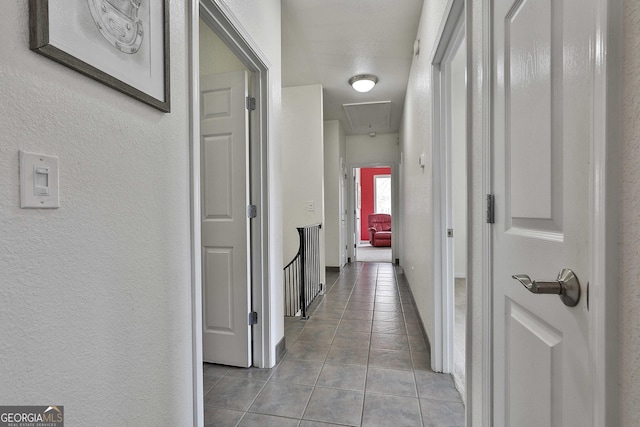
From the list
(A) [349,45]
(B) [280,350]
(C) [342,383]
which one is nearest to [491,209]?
(C) [342,383]

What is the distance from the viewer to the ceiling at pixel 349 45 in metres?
2.55

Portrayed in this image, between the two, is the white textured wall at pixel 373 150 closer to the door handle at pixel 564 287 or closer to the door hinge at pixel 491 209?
the door hinge at pixel 491 209

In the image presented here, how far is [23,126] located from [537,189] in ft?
4.00

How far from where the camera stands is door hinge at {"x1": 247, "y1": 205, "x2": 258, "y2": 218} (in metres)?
2.09

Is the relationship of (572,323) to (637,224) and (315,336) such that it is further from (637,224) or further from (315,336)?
(315,336)

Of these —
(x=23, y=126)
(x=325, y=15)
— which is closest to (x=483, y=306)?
(x=23, y=126)

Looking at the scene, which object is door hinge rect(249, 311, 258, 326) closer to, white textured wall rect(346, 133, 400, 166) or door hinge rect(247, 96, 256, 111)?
door hinge rect(247, 96, 256, 111)

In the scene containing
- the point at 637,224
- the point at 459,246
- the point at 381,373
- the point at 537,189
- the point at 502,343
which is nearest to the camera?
the point at 637,224

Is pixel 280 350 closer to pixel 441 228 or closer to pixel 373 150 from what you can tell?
pixel 441 228

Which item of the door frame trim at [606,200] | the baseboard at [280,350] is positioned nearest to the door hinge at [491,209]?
the door frame trim at [606,200]

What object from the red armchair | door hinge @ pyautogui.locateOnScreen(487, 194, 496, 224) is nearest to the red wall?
the red armchair

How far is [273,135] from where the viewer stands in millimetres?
2229

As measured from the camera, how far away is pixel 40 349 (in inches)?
27.4

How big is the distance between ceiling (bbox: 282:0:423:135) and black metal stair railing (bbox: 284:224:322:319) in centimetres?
190
